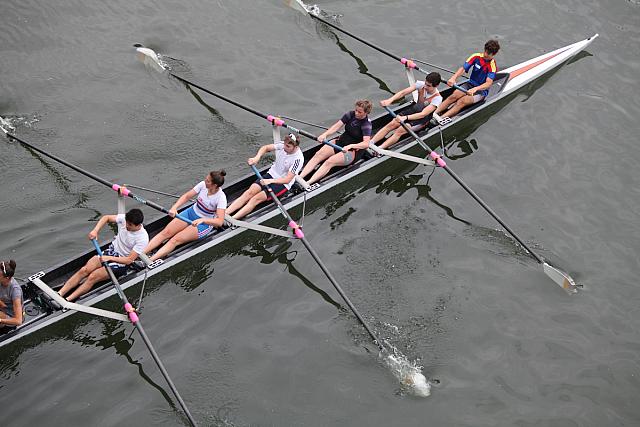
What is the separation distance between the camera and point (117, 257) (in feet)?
36.6

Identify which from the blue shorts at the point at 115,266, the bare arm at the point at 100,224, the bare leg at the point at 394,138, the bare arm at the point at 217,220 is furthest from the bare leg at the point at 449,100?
the blue shorts at the point at 115,266

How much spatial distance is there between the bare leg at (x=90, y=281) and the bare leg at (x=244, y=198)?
264 cm

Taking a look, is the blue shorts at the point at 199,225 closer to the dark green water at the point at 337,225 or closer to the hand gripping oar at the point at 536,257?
the dark green water at the point at 337,225

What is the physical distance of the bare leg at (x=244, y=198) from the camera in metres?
12.6

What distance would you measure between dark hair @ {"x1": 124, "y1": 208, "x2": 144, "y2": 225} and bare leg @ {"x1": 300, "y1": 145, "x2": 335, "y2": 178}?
396 centimetres

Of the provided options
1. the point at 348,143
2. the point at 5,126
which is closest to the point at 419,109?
the point at 348,143

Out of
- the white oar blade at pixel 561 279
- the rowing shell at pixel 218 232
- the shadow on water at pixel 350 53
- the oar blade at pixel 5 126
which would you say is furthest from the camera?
the shadow on water at pixel 350 53

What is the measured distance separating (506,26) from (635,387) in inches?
455

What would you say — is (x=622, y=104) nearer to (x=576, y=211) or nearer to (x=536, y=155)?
(x=536, y=155)

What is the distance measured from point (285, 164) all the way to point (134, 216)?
341cm

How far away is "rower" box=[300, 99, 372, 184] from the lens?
13641 millimetres

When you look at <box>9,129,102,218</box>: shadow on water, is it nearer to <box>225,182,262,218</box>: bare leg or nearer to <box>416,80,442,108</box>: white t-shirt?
<box>225,182,262,218</box>: bare leg

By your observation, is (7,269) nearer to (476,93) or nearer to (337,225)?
(337,225)

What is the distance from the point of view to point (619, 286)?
12.8 meters
